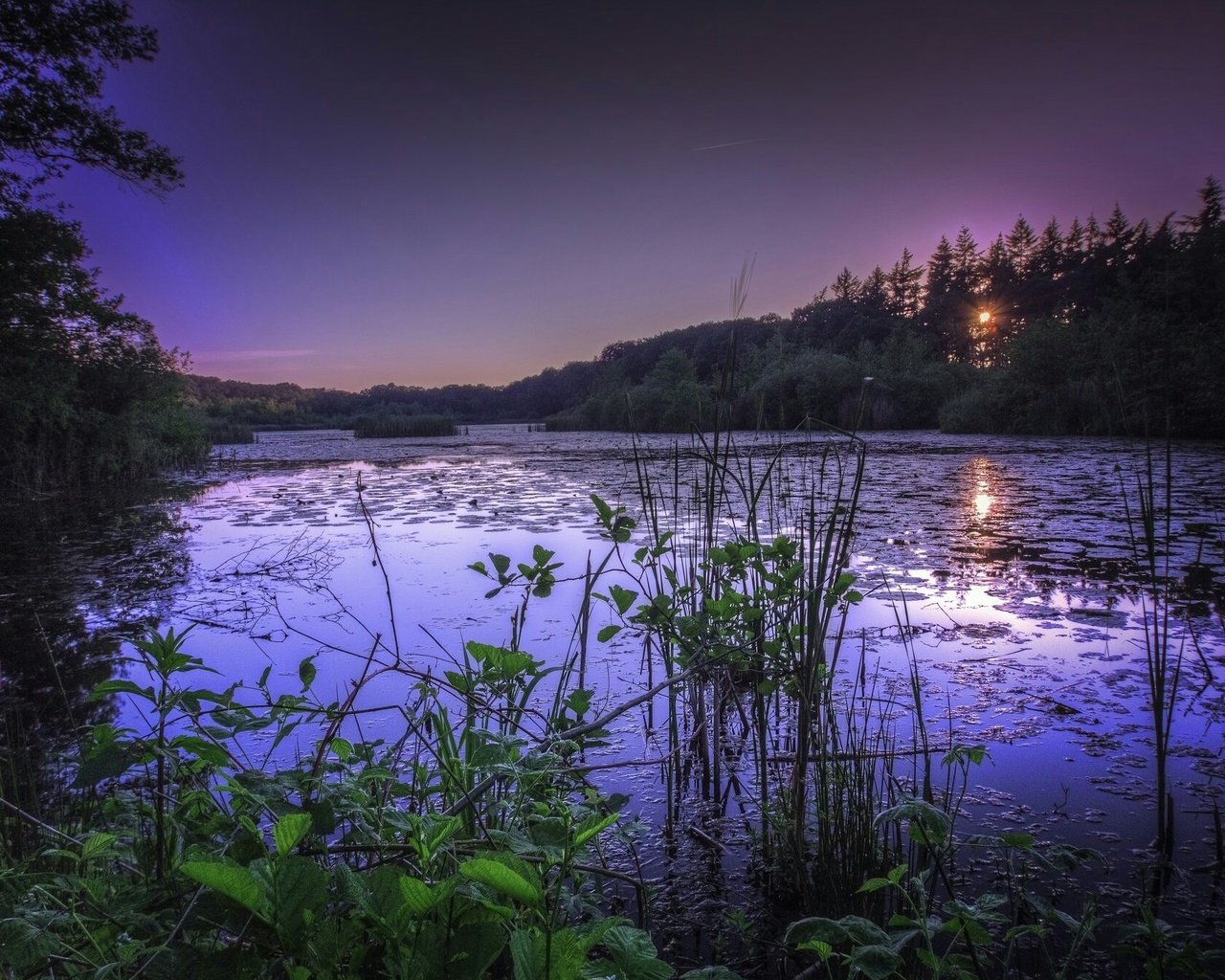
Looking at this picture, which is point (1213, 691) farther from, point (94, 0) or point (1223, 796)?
point (94, 0)

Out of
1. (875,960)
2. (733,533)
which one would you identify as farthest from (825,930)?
(733,533)

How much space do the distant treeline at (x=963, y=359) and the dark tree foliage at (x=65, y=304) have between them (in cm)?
365

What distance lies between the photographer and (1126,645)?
3088mm

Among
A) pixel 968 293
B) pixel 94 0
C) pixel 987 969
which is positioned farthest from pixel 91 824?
pixel 968 293

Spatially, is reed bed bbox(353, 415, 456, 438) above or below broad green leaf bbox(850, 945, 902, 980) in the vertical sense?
above

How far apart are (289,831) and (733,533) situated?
8.99 ft

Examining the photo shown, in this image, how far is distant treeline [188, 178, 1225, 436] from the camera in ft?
36.3

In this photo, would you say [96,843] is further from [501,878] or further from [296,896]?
[501,878]

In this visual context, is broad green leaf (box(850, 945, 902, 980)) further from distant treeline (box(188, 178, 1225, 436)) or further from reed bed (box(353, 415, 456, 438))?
reed bed (box(353, 415, 456, 438))

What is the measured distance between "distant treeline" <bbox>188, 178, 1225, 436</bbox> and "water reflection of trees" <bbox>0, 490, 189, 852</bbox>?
2.37 m

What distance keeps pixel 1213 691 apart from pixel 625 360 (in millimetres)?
63739

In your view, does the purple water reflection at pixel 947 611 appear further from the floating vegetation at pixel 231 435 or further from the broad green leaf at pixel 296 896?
the floating vegetation at pixel 231 435

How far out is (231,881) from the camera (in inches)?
23.9

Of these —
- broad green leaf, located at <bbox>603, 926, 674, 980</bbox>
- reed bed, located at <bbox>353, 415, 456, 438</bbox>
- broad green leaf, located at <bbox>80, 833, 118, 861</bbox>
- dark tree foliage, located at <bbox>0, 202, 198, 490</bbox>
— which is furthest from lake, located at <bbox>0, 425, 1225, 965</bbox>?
reed bed, located at <bbox>353, 415, 456, 438</bbox>
